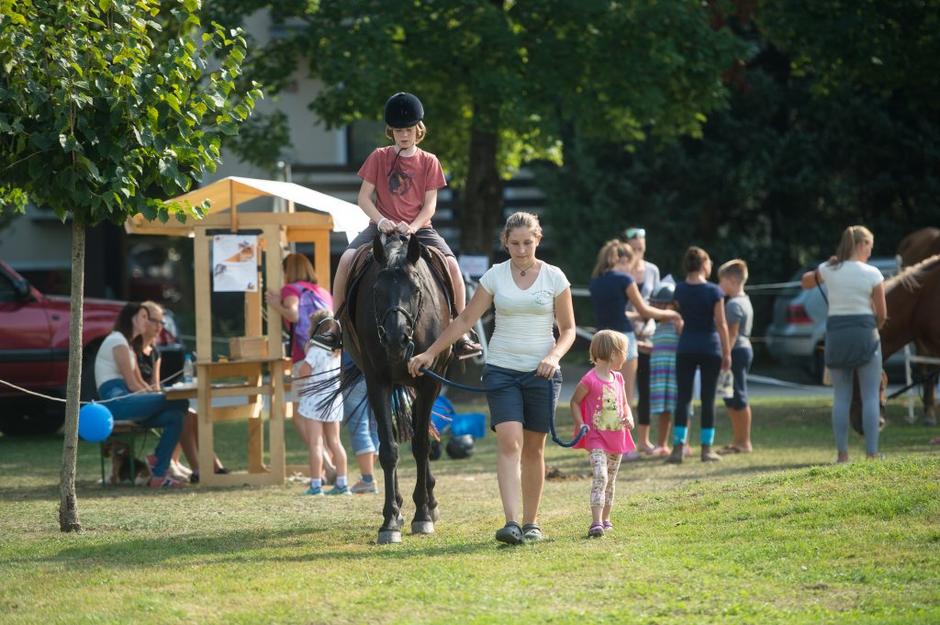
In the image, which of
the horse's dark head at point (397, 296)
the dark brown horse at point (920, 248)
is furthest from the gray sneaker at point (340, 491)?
the dark brown horse at point (920, 248)

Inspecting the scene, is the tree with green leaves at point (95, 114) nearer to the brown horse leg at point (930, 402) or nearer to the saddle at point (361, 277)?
the saddle at point (361, 277)

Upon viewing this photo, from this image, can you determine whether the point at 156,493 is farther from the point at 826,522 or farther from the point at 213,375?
the point at 826,522

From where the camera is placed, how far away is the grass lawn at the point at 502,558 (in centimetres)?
636

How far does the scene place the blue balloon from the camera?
10781 mm

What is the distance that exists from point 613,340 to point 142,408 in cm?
557

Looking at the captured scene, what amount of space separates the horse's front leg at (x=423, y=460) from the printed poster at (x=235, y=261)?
308cm

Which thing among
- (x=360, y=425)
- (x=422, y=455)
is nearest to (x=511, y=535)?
(x=422, y=455)

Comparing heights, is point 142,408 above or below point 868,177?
below

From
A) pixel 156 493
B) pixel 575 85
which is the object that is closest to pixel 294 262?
pixel 156 493

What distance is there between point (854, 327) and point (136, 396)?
6382 millimetres

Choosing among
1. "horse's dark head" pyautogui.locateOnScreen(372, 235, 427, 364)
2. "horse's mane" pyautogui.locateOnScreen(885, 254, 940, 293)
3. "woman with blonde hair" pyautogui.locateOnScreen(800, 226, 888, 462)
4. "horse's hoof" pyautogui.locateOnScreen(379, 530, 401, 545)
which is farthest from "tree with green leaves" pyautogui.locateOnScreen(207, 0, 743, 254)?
"horse's hoof" pyautogui.locateOnScreen(379, 530, 401, 545)

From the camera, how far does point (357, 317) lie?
914 centimetres

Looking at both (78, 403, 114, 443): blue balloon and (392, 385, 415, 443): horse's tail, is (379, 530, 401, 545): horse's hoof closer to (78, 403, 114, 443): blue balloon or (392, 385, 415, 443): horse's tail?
(392, 385, 415, 443): horse's tail

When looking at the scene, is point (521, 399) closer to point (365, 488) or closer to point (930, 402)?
point (365, 488)
